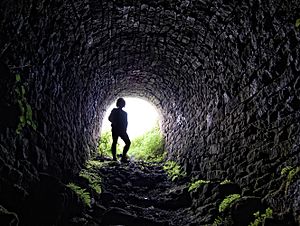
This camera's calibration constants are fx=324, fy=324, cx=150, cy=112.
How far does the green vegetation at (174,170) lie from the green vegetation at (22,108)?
512 centimetres

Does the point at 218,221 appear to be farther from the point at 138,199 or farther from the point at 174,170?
the point at 174,170

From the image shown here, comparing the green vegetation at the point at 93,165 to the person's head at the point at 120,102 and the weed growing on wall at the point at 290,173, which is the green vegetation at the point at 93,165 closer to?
the person's head at the point at 120,102

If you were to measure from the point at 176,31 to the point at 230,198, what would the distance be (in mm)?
3901

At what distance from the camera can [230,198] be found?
5.70 meters

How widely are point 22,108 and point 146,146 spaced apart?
Answer: 1005cm

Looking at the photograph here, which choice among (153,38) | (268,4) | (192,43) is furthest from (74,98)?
(268,4)

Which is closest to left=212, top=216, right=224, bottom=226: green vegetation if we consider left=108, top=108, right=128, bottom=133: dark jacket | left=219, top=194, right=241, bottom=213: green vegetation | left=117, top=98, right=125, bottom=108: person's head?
left=219, top=194, right=241, bottom=213: green vegetation

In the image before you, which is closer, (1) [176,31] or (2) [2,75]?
(2) [2,75]

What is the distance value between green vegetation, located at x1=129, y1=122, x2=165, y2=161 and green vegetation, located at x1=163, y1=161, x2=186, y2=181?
6.88 ft

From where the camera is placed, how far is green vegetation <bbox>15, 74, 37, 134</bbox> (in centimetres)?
444

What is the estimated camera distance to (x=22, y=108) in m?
4.55

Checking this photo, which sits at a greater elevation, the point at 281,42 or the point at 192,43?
the point at 192,43

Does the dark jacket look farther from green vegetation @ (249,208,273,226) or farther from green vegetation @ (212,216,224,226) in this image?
green vegetation @ (249,208,273,226)

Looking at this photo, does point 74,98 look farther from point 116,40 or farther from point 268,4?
point 268,4
